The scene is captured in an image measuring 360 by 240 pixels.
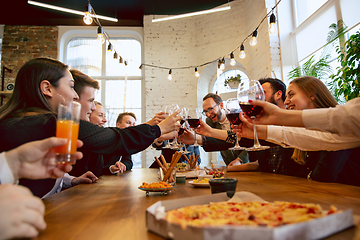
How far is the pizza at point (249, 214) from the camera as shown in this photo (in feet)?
1.59

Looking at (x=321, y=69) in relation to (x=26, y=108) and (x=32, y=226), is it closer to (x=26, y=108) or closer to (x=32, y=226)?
(x=26, y=108)

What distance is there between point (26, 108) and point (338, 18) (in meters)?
3.91

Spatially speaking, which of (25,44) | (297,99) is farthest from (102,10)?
(297,99)

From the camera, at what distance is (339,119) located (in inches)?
36.0

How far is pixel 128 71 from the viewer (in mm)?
6988

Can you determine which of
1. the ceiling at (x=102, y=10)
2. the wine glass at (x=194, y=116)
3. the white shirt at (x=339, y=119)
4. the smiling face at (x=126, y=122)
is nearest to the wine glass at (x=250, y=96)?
the white shirt at (x=339, y=119)

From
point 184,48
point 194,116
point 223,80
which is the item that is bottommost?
point 194,116

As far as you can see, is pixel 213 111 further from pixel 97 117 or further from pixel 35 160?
pixel 35 160

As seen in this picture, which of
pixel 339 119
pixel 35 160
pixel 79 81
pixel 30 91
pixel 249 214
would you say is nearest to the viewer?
pixel 249 214

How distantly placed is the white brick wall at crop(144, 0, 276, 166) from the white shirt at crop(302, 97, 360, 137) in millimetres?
4866

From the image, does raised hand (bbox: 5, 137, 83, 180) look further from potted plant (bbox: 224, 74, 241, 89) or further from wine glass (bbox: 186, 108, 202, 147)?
potted plant (bbox: 224, 74, 241, 89)

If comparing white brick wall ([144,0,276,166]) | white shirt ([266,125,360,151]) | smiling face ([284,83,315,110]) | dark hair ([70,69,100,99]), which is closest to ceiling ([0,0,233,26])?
white brick wall ([144,0,276,166])

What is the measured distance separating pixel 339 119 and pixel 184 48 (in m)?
5.86

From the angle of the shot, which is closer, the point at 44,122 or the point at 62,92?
the point at 44,122
